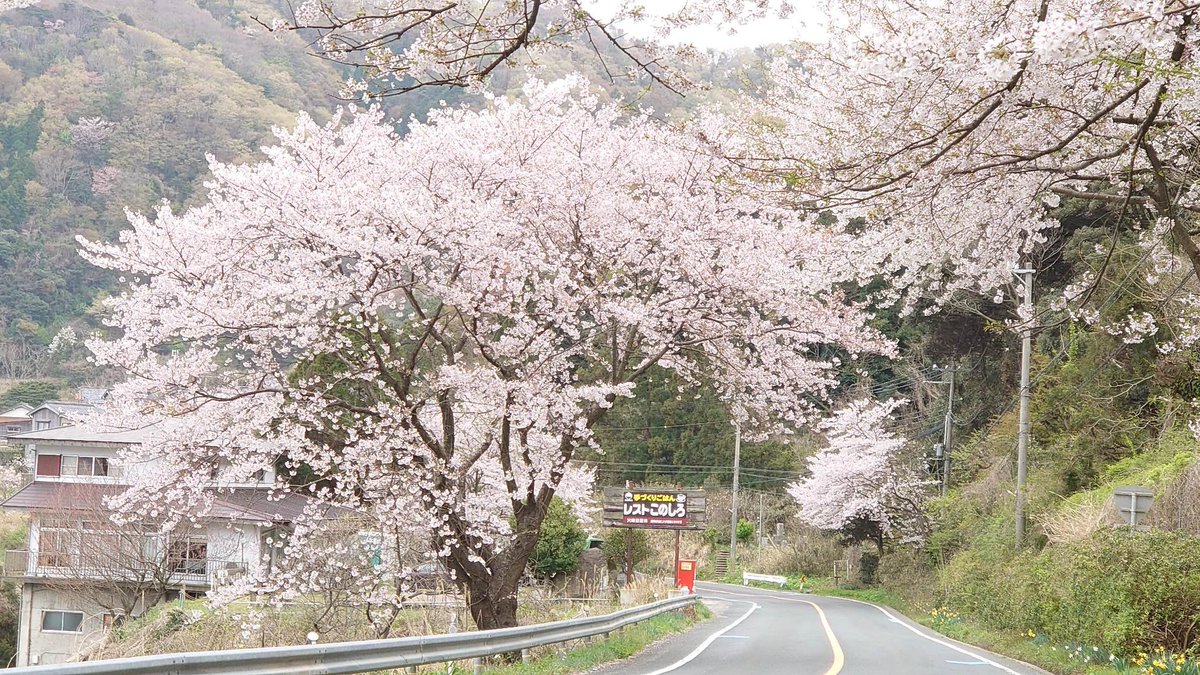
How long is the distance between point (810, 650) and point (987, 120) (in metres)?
9.85

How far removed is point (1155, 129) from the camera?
764 centimetres

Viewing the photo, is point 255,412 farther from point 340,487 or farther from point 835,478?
point 835,478

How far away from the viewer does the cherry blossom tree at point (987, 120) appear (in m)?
4.92

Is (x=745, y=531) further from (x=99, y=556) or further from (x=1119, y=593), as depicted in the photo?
(x=1119, y=593)

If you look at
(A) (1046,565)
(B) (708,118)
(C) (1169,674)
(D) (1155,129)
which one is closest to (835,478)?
(A) (1046,565)

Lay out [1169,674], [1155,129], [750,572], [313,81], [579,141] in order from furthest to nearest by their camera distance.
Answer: [313,81]
[750,572]
[579,141]
[1169,674]
[1155,129]

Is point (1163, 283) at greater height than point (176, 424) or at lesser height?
greater

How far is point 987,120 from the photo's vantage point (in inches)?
311

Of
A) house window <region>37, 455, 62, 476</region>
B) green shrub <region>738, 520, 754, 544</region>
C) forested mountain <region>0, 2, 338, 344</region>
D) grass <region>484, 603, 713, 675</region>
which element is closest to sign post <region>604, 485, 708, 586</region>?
grass <region>484, 603, 713, 675</region>

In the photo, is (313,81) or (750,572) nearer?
(750,572)

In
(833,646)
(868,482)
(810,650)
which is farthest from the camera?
(868,482)

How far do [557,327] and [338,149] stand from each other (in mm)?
3728

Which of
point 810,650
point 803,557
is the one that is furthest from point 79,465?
point 803,557

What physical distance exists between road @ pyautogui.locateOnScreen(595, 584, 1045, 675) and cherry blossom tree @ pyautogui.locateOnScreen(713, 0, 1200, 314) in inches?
199
